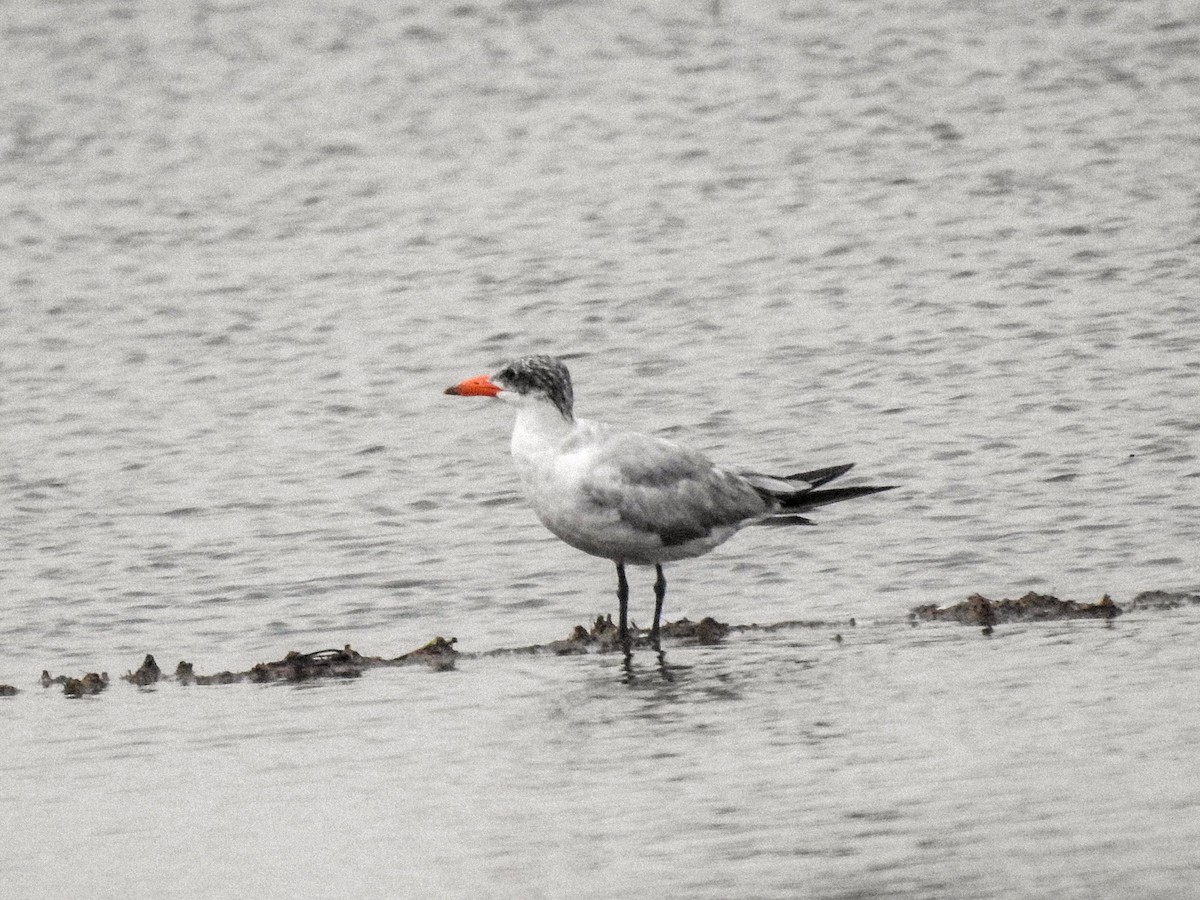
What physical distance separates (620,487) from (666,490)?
26 centimetres

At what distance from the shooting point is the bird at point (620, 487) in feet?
31.8

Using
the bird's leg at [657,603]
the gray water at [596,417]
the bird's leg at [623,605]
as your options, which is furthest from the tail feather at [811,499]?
the bird's leg at [623,605]

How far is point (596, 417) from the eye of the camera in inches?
539

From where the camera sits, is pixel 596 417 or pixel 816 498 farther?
pixel 596 417

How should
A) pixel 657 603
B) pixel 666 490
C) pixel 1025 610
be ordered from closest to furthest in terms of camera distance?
pixel 1025 610, pixel 657 603, pixel 666 490

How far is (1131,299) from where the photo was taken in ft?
49.7

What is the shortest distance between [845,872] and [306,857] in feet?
5.29

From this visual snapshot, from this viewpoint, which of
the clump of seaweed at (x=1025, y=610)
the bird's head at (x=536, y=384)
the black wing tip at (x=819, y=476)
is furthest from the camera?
the black wing tip at (x=819, y=476)

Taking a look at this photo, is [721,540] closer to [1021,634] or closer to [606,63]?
[1021,634]

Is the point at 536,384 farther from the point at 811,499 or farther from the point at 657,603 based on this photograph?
the point at 811,499

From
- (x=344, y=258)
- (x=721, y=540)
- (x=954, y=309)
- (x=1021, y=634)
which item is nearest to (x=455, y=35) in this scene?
(x=344, y=258)

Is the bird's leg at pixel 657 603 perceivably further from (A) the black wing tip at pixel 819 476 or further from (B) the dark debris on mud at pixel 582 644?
(A) the black wing tip at pixel 819 476

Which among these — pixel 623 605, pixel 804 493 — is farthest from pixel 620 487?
pixel 804 493

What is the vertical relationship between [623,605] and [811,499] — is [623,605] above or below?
below
